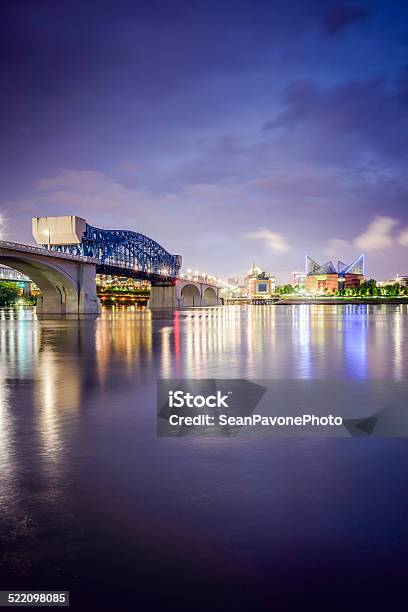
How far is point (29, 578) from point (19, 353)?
2166 cm

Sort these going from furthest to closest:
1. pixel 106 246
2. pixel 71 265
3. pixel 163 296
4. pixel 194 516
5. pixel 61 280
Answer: pixel 163 296 < pixel 106 246 < pixel 71 265 < pixel 61 280 < pixel 194 516

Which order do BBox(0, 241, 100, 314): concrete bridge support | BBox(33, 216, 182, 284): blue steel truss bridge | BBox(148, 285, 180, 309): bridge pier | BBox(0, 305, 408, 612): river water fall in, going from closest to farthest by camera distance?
1. BBox(0, 305, 408, 612): river water
2. BBox(0, 241, 100, 314): concrete bridge support
3. BBox(33, 216, 182, 284): blue steel truss bridge
4. BBox(148, 285, 180, 309): bridge pier

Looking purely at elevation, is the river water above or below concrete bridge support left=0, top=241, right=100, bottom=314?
below

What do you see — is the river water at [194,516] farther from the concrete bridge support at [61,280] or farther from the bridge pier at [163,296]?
the bridge pier at [163,296]

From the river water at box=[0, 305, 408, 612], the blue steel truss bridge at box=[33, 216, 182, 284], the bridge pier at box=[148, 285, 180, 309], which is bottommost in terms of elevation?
the river water at box=[0, 305, 408, 612]

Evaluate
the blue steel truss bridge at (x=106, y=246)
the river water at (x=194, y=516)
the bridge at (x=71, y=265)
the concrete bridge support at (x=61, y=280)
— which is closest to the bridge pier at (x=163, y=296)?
the bridge at (x=71, y=265)

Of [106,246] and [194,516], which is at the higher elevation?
[106,246]

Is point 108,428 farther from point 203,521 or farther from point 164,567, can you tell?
point 164,567

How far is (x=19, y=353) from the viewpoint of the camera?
24.5m

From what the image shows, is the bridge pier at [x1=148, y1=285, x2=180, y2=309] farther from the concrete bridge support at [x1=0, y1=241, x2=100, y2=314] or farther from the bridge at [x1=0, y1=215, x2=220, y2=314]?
the concrete bridge support at [x1=0, y1=241, x2=100, y2=314]

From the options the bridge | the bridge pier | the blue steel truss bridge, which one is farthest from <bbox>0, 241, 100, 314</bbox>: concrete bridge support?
the bridge pier

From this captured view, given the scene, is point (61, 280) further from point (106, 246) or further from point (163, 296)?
point (163, 296)

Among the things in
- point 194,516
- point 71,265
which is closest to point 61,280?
point 71,265

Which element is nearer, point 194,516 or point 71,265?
point 194,516
